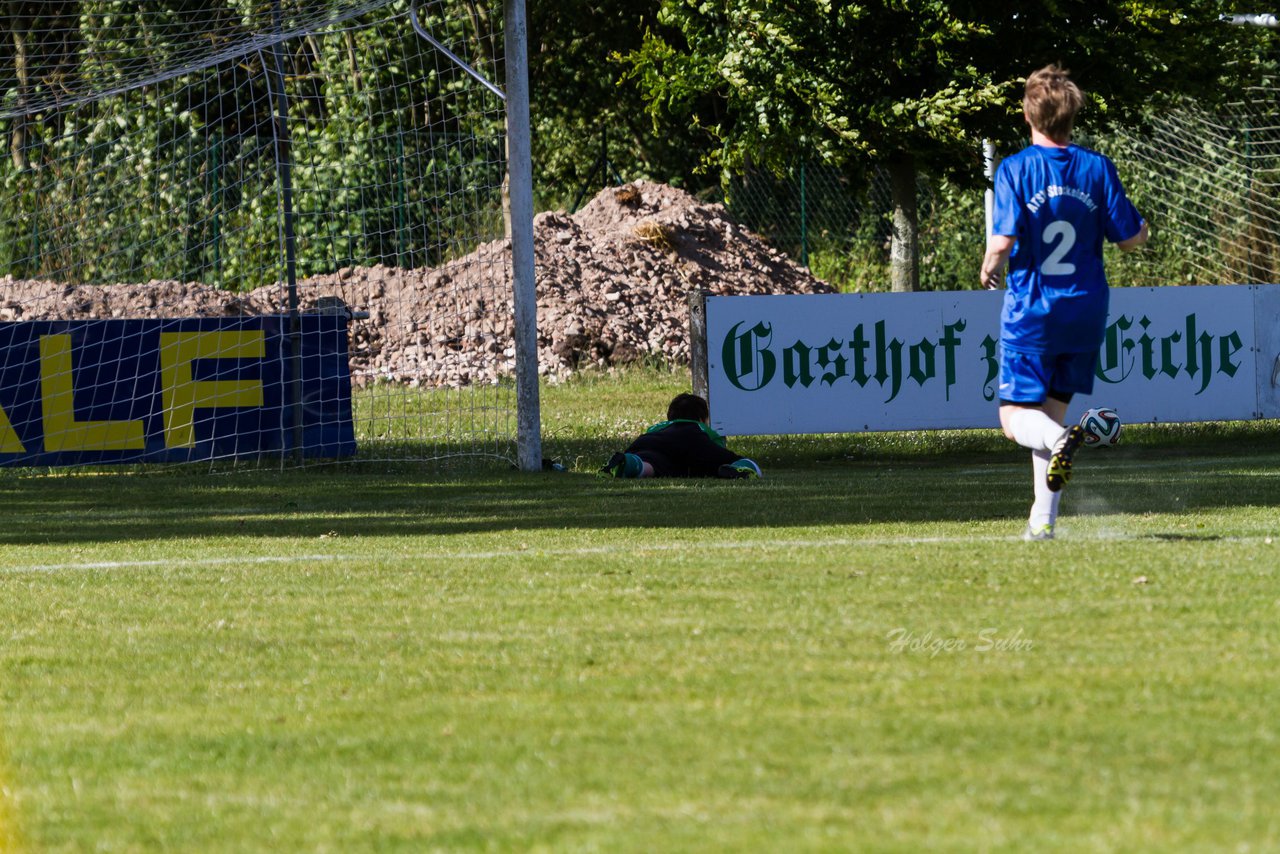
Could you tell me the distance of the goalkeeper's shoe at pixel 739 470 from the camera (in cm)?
1167

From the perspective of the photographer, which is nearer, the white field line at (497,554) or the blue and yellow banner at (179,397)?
the white field line at (497,554)

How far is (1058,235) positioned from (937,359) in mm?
7330

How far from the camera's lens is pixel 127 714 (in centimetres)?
438

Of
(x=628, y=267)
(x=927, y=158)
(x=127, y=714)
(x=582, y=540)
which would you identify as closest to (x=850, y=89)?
(x=927, y=158)

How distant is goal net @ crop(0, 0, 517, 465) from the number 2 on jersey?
6671mm

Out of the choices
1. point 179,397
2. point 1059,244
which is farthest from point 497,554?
point 179,397

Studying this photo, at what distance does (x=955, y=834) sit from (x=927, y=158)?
1692 cm

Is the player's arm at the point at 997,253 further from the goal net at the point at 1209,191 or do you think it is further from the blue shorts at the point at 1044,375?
the goal net at the point at 1209,191

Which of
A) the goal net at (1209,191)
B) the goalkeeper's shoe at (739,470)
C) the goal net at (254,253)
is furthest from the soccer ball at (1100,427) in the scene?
the goal net at (1209,191)

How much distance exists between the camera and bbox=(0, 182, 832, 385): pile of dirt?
21.6 metres

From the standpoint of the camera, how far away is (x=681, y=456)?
1176cm

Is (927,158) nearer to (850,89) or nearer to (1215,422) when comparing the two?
(850,89)

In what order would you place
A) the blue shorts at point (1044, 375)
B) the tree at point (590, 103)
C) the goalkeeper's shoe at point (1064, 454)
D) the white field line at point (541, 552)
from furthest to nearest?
1. the tree at point (590, 103)
2. the white field line at point (541, 552)
3. the blue shorts at point (1044, 375)
4. the goalkeeper's shoe at point (1064, 454)

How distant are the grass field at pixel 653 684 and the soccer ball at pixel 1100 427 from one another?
441mm
